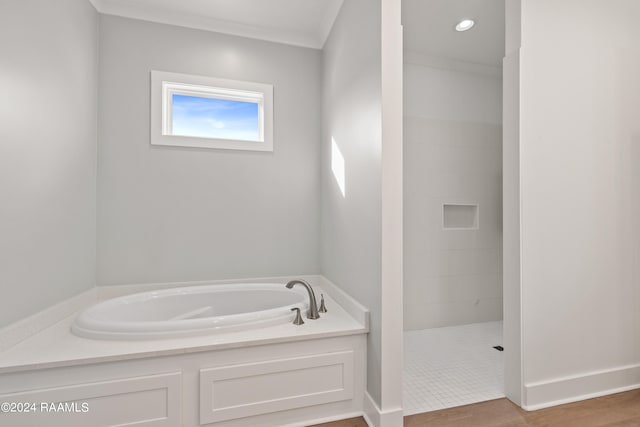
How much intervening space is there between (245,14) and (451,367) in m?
3.13

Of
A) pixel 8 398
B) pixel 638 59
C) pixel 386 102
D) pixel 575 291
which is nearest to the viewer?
pixel 8 398

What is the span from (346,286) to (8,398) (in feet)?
5.62

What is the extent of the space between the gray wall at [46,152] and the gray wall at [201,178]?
5.6 inches

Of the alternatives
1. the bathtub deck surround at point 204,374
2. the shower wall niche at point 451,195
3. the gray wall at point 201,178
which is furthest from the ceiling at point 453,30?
the bathtub deck surround at point 204,374

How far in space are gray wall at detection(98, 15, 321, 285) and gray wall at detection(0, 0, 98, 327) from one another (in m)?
0.14

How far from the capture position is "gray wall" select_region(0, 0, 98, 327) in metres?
1.45

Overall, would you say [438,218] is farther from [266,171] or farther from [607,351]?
[266,171]

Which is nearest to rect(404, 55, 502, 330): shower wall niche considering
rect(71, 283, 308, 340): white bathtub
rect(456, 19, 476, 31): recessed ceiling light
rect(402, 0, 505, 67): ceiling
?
rect(402, 0, 505, 67): ceiling

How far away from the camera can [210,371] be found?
145 centimetres

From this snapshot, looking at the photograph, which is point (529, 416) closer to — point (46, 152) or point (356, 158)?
point (356, 158)

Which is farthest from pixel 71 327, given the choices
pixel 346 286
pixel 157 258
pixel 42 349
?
pixel 346 286

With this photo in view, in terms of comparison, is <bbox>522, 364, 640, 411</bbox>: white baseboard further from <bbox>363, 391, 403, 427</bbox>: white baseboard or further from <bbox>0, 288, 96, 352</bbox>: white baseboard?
<bbox>0, 288, 96, 352</bbox>: white baseboard

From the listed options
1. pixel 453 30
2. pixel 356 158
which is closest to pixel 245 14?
pixel 356 158

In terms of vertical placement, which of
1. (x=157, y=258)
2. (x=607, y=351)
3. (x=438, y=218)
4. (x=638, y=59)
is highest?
(x=638, y=59)
